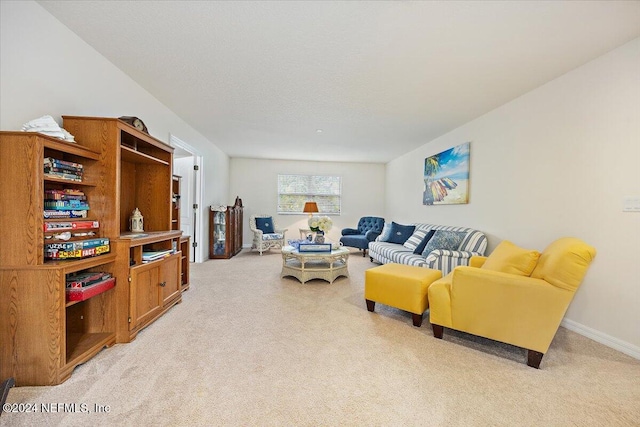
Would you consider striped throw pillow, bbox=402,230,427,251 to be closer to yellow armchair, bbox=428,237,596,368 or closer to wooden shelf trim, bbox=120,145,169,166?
yellow armchair, bbox=428,237,596,368

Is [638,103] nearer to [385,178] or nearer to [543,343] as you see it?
[543,343]

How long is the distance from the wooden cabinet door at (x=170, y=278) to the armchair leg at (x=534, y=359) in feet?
10.2

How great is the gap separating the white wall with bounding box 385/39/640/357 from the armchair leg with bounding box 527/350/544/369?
0.94 m

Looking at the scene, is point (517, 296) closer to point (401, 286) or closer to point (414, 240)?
point (401, 286)

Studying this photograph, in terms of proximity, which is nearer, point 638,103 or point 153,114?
point 638,103

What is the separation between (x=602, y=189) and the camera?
7.79 feet

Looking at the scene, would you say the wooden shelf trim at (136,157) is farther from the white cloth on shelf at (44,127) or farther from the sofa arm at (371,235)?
the sofa arm at (371,235)

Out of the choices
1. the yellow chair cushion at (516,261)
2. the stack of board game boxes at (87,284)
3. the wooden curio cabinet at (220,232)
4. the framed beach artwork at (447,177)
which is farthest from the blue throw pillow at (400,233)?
the stack of board game boxes at (87,284)

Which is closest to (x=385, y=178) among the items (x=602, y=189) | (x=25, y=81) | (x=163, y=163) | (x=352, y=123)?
(x=352, y=123)

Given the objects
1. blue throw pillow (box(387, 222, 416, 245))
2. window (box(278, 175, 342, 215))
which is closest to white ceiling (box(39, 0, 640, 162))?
blue throw pillow (box(387, 222, 416, 245))

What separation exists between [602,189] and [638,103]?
0.70 metres

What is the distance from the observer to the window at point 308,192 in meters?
7.66

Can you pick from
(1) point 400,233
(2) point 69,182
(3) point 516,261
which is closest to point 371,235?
(1) point 400,233

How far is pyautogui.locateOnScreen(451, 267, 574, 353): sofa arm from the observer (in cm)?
185
